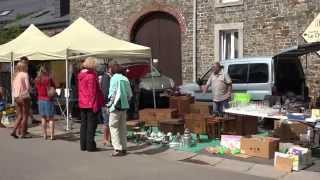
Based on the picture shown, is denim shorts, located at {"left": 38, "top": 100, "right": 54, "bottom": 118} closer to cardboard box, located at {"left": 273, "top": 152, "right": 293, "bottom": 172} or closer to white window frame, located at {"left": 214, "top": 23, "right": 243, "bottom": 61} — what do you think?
cardboard box, located at {"left": 273, "top": 152, "right": 293, "bottom": 172}

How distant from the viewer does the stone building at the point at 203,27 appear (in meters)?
19.4

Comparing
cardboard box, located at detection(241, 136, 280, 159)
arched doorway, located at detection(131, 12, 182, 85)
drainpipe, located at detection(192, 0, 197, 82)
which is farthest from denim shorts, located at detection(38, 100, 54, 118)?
arched doorway, located at detection(131, 12, 182, 85)

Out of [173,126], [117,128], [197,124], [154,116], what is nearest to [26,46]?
[154,116]

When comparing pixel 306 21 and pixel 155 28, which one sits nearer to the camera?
pixel 306 21

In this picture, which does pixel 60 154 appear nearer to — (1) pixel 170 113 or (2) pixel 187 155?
(2) pixel 187 155

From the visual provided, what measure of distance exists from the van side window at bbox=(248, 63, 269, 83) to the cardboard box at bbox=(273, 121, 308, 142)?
8.42ft

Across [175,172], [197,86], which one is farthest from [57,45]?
[175,172]

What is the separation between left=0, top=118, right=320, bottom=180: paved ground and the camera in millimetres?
9695

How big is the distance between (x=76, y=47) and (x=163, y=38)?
9000mm

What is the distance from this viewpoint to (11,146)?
12.8m

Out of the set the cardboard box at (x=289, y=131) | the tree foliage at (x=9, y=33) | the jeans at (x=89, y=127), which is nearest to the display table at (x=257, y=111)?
the cardboard box at (x=289, y=131)

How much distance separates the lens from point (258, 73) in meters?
15.8

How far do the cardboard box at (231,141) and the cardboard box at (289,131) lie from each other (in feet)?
5.33

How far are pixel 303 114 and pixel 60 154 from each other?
477 centimetres
